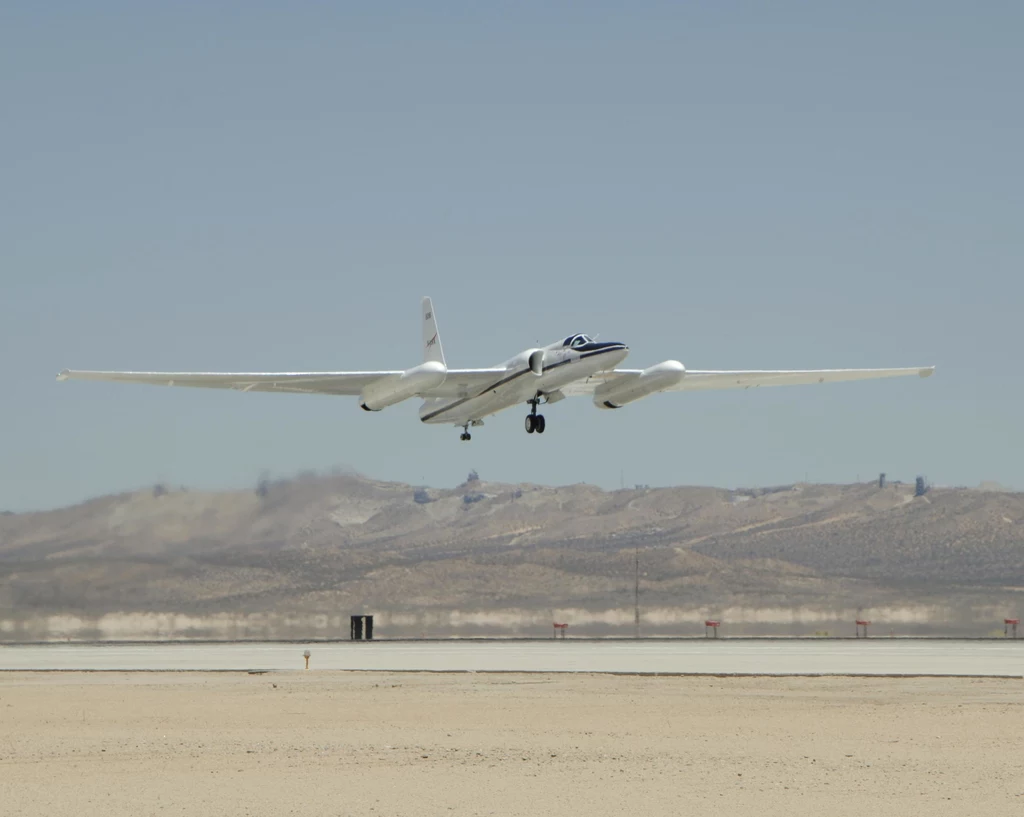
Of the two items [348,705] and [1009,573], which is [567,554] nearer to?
[1009,573]

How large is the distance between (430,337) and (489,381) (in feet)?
34.6

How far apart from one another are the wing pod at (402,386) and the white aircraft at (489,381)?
0.03m

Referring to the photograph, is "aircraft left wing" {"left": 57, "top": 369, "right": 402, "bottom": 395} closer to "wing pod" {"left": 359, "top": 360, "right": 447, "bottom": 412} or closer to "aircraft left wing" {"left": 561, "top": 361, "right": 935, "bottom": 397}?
"wing pod" {"left": 359, "top": 360, "right": 447, "bottom": 412}

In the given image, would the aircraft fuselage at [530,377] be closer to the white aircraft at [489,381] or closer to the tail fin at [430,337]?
the white aircraft at [489,381]

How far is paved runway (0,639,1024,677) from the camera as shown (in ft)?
129

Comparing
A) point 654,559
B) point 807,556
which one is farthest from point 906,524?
point 654,559

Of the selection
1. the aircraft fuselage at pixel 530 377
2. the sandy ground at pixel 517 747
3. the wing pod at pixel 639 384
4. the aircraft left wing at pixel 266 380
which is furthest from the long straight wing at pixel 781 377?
A: the sandy ground at pixel 517 747

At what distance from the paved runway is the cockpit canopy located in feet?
29.7

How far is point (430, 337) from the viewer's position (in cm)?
5388

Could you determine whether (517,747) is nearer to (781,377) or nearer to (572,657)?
(572,657)

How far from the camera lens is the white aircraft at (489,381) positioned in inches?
1606

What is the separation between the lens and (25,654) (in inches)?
1907

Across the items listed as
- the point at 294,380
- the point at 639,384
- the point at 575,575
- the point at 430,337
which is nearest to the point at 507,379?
the point at 639,384

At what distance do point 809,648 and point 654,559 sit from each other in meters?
93.0
